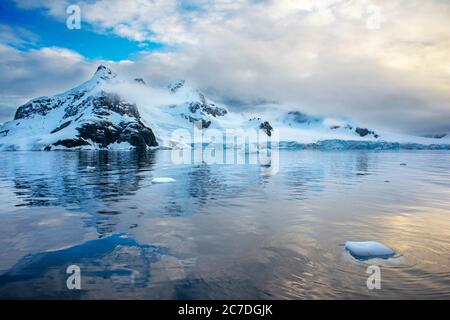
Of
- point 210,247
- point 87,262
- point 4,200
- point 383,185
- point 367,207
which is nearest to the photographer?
point 87,262

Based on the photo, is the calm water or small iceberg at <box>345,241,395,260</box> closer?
the calm water

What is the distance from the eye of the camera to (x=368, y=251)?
12.0 meters

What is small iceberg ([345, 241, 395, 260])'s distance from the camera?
1179 centimetres

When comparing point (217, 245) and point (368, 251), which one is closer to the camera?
point (368, 251)

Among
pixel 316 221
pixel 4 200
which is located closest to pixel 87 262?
pixel 316 221

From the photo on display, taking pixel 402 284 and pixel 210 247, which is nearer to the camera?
pixel 402 284

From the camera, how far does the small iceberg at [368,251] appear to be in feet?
38.7

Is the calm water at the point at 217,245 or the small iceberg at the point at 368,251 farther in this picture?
the small iceberg at the point at 368,251

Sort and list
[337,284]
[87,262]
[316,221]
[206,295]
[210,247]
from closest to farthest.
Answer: [206,295], [337,284], [87,262], [210,247], [316,221]

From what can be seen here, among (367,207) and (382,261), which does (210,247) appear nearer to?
Result: (382,261)

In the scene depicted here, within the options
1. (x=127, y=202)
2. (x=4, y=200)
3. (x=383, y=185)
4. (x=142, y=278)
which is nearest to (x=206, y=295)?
(x=142, y=278)

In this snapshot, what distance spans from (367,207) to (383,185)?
13067 millimetres

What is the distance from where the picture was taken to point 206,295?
8.91m

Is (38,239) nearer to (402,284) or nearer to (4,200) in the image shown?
(4,200)
